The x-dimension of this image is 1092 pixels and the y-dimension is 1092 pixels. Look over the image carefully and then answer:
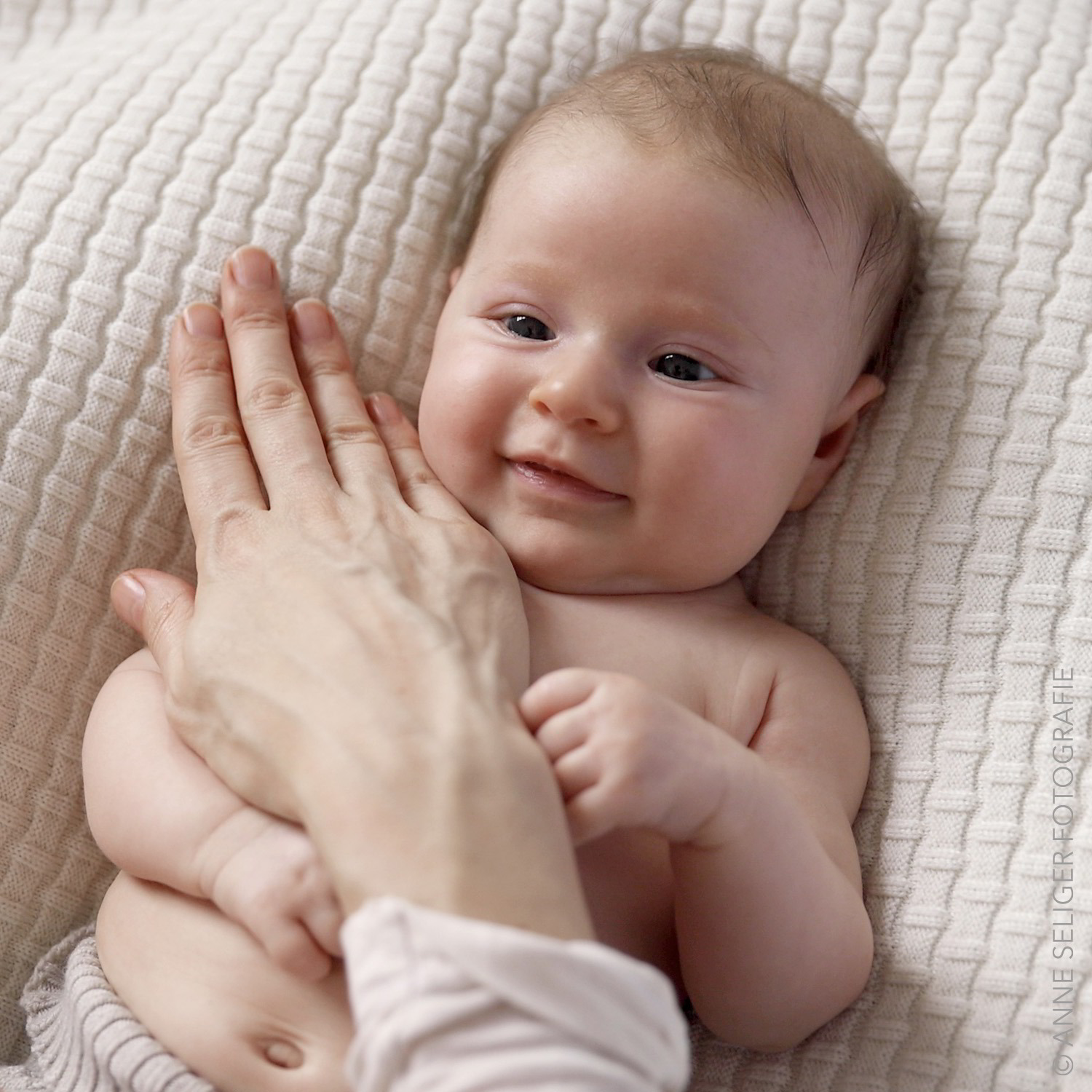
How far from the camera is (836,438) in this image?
1.33 metres

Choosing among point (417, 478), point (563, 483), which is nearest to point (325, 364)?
point (417, 478)

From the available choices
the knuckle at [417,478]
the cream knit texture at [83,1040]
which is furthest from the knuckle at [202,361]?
the cream knit texture at [83,1040]

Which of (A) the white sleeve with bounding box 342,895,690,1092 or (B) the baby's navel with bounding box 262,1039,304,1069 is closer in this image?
(A) the white sleeve with bounding box 342,895,690,1092

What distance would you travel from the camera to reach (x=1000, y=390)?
1257 mm

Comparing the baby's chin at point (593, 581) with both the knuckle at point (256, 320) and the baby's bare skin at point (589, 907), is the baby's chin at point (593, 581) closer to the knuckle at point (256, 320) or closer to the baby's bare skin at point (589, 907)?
the baby's bare skin at point (589, 907)

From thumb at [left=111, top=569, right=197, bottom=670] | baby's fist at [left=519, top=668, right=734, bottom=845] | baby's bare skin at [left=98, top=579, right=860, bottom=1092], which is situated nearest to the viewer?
baby's fist at [left=519, top=668, right=734, bottom=845]

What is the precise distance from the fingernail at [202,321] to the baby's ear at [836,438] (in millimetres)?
608

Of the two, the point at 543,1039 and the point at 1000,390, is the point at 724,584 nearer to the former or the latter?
the point at 1000,390

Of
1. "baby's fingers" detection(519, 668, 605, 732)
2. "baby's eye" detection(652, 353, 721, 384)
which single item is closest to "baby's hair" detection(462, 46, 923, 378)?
"baby's eye" detection(652, 353, 721, 384)

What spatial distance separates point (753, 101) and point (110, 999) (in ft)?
3.35

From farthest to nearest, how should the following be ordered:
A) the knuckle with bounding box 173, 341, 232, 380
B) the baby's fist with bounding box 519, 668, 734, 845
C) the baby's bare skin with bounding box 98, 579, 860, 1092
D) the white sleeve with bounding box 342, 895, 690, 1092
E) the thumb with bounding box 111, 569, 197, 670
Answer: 1. the knuckle with bounding box 173, 341, 232, 380
2. the thumb with bounding box 111, 569, 197, 670
3. the baby's bare skin with bounding box 98, 579, 860, 1092
4. the baby's fist with bounding box 519, 668, 734, 845
5. the white sleeve with bounding box 342, 895, 690, 1092

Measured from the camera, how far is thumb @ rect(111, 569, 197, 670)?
3.61 ft

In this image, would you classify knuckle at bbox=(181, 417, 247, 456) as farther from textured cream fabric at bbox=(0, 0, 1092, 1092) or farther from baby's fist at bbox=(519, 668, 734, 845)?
baby's fist at bbox=(519, 668, 734, 845)

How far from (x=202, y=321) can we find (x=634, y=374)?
44 centimetres
